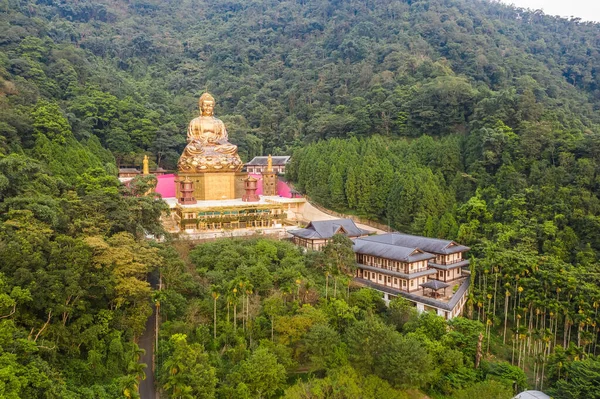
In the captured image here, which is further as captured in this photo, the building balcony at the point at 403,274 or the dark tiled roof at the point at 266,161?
the dark tiled roof at the point at 266,161

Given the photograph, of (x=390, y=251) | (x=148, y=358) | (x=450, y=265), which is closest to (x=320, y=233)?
(x=390, y=251)

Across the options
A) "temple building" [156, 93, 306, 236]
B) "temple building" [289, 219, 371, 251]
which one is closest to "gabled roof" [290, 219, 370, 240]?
"temple building" [289, 219, 371, 251]

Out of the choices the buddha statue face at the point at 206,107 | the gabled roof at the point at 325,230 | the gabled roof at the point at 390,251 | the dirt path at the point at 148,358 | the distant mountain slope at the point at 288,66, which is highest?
the distant mountain slope at the point at 288,66

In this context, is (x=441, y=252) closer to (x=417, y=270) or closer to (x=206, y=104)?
(x=417, y=270)

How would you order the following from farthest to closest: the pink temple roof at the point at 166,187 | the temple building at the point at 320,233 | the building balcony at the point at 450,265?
the pink temple roof at the point at 166,187 → the temple building at the point at 320,233 → the building balcony at the point at 450,265

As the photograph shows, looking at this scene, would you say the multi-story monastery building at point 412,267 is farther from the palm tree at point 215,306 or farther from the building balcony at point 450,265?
the palm tree at point 215,306

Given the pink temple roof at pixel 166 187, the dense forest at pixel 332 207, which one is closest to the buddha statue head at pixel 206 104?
the pink temple roof at pixel 166 187

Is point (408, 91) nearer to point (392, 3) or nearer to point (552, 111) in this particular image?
point (552, 111)
